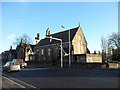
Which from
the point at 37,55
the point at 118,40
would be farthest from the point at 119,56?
the point at 37,55

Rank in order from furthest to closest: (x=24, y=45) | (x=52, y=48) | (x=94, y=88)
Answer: (x=24, y=45) < (x=52, y=48) < (x=94, y=88)

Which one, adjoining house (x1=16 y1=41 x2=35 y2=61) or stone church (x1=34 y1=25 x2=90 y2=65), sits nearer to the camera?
stone church (x1=34 y1=25 x2=90 y2=65)

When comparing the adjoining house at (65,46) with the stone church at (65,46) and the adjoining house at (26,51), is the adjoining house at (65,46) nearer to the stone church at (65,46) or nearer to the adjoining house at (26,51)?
the stone church at (65,46)

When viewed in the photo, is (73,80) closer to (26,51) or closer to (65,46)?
(65,46)

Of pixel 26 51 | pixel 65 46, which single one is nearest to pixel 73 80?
pixel 65 46

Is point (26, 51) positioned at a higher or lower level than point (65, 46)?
lower

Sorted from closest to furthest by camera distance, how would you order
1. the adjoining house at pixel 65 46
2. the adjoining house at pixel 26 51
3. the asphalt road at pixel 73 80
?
the asphalt road at pixel 73 80 → the adjoining house at pixel 65 46 → the adjoining house at pixel 26 51

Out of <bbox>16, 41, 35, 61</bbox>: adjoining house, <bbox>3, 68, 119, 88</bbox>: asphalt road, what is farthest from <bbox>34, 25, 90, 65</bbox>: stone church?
<bbox>3, 68, 119, 88</bbox>: asphalt road

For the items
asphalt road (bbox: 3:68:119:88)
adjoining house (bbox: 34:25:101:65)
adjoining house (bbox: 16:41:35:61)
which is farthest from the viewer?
adjoining house (bbox: 16:41:35:61)

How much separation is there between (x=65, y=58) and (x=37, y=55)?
38.5 m

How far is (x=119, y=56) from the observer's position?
80000 millimetres

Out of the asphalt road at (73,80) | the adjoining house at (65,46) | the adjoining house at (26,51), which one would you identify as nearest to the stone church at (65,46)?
the adjoining house at (65,46)

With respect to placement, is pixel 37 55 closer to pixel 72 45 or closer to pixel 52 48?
pixel 52 48

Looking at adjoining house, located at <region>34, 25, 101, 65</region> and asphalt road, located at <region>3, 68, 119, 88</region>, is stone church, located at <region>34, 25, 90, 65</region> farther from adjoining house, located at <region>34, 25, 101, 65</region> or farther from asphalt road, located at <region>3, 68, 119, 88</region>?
asphalt road, located at <region>3, 68, 119, 88</region>
